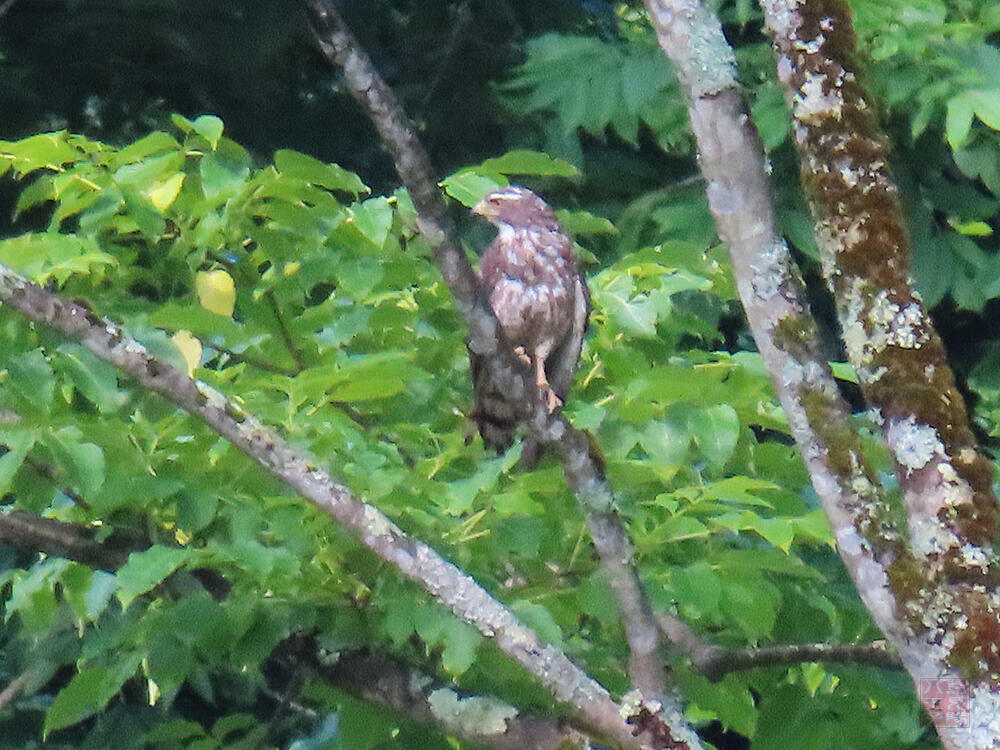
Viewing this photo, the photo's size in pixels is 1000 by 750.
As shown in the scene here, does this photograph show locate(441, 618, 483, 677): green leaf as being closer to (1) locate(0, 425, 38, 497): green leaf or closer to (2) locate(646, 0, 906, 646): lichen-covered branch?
(2) locate(646, 0, 906, 646): lichen-covered branch

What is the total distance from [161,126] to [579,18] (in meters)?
1.52

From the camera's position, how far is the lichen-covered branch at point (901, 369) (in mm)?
1784

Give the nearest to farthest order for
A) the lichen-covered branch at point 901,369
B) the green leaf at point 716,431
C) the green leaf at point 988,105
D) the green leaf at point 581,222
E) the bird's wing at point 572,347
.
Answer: the lichen-covered branch at point 901,369 → the green leaf at point 716,431 → the green leaf at point 581,222 → the bird's wing at point 572,347 → the green leaf at point 988,105

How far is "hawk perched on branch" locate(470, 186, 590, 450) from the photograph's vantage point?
11.7 feet

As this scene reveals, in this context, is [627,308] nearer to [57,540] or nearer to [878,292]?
[878,292]

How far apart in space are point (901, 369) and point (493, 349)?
579 mm

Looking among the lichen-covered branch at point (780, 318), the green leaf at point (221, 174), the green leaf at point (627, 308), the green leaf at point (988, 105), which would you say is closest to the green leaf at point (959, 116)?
the green leaf at point (988, 105)

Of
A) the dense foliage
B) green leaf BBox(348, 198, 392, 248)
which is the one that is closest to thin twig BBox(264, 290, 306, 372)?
the dense foliage

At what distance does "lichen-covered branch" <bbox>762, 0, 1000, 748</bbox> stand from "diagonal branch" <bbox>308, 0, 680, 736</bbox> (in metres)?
0.36

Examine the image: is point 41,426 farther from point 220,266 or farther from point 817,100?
point 817,100

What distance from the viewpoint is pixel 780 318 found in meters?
1.89

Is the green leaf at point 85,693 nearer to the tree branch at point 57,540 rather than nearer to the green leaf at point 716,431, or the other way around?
the tree branch at point 57,540

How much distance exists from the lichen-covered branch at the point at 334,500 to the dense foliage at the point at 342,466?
90mm

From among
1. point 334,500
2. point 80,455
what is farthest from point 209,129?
point 334,500
